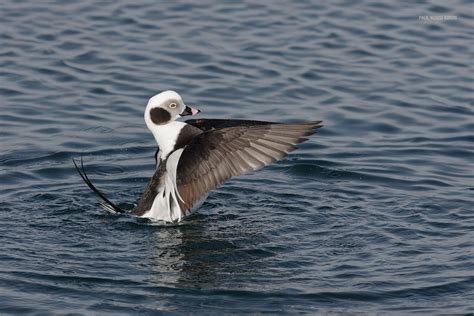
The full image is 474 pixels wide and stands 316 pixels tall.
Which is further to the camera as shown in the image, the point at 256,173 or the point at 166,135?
the point at 256,173

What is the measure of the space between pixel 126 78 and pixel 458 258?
5.35 metres

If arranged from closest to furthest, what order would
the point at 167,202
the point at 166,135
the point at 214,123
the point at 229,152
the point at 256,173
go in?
the point at 229,152 < the point at 167,202 < the point at 166,135 < the point at 214,123 < the point at 256,173

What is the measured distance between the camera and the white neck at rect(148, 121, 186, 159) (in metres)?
8.92

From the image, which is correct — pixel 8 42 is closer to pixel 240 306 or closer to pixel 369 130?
pixel 369 130

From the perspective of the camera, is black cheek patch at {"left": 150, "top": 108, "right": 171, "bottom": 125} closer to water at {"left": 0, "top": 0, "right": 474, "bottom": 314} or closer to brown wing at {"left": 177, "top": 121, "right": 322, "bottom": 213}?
brown wing at {"left": 177, "top": 121, "right": 322, "bottom": 213}

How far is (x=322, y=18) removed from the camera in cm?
1420

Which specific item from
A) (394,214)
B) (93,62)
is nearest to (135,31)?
(93,62)

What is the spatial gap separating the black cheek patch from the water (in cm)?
78

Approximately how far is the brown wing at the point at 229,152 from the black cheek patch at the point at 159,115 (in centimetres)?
61

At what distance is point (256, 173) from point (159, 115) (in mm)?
1499

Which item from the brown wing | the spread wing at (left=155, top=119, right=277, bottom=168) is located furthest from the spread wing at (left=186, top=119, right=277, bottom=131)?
the brown wing

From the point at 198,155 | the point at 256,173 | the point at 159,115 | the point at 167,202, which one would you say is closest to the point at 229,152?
the point at 198,155

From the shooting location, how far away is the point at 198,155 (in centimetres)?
841

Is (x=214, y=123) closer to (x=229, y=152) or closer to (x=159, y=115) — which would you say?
(x=159, y=115)
